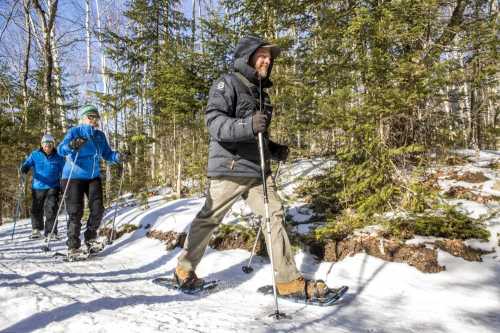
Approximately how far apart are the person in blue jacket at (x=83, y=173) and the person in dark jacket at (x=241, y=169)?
111 inches

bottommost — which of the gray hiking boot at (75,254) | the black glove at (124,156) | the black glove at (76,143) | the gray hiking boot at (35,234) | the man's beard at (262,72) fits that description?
the gray hiking boot at (35,234)

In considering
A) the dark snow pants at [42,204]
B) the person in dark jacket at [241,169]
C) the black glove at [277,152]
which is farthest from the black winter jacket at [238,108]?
the dark snow pants at [42,204]

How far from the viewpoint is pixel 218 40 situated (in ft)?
30.6

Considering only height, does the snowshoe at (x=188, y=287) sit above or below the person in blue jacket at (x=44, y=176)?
below

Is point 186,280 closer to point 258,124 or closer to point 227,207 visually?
point 227,207

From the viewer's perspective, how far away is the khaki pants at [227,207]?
340cm

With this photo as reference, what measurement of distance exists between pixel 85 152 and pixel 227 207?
11.5 feet

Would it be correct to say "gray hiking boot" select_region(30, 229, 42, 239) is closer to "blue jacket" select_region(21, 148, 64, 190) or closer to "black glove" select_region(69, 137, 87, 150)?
"blue jacket" select_region(21, 148, 64, 190)

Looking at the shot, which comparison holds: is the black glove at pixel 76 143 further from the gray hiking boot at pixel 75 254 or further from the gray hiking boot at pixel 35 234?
the gray hiking boot at pixel 35 234

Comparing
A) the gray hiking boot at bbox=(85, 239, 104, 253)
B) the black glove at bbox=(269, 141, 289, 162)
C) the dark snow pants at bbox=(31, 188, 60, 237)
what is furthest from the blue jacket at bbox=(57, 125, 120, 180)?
the black glove at bbox=(269, 141, 289, 162)

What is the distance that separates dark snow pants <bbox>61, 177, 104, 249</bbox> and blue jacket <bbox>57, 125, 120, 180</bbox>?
12 centimetres

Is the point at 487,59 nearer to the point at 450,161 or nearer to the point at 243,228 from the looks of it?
the point at 450,161

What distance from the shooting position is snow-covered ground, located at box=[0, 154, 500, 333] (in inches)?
101

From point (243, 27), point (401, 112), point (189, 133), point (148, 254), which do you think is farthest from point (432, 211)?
point (189, 133)
